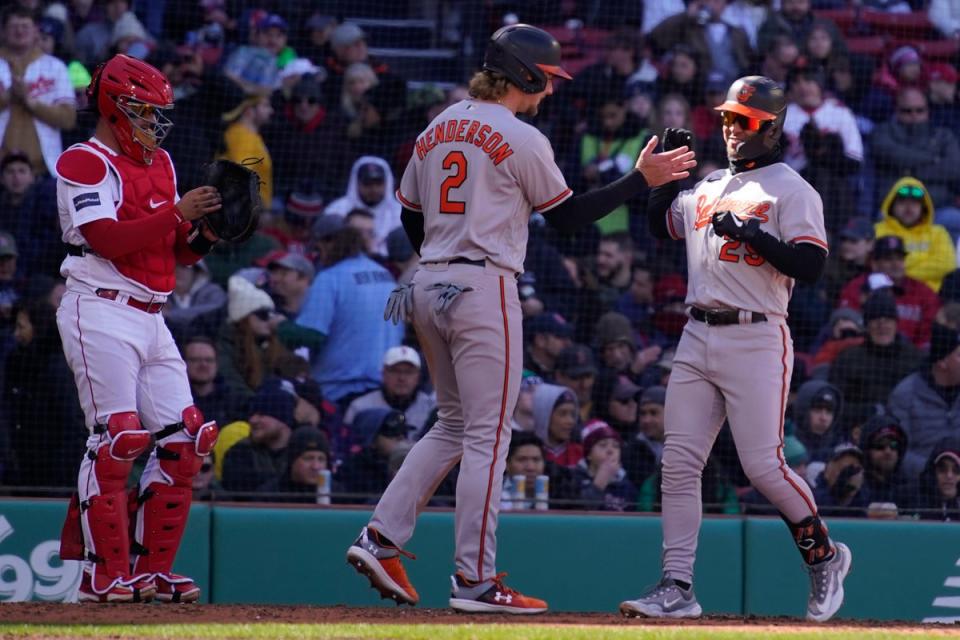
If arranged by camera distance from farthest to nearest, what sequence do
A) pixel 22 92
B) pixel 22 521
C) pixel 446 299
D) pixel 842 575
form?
pixel 22 92
pixel 22 521
pixel 842 575
pixel 446 299

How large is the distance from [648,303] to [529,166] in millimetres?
4703

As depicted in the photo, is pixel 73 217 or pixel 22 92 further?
pixel 22 92

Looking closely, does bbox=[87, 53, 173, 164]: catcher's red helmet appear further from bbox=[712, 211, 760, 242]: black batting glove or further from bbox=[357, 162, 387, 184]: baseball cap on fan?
bbox=[357, 162, 387, 184]: baseball cap on fan

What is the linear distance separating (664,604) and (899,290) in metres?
4.94

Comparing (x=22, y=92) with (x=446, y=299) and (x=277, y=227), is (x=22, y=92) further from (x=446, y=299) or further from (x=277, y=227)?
(x=446, y=299)

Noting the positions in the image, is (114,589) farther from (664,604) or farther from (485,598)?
(664,604)

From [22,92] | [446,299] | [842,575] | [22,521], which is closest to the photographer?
[446,299]

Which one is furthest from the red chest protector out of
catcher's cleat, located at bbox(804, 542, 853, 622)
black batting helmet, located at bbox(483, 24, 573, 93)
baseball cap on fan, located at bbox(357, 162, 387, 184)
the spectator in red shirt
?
the spectator in red shirt

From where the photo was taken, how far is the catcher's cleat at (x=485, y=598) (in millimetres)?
5184

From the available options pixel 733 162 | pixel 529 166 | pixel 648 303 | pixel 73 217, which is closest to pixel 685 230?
pixel 733 162

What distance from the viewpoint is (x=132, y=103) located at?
18.4ft

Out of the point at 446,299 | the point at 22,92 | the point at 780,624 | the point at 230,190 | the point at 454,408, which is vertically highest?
the point at 22,92

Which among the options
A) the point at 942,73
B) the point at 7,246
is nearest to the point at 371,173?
the point at 7,246

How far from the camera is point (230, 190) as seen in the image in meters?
5.85
